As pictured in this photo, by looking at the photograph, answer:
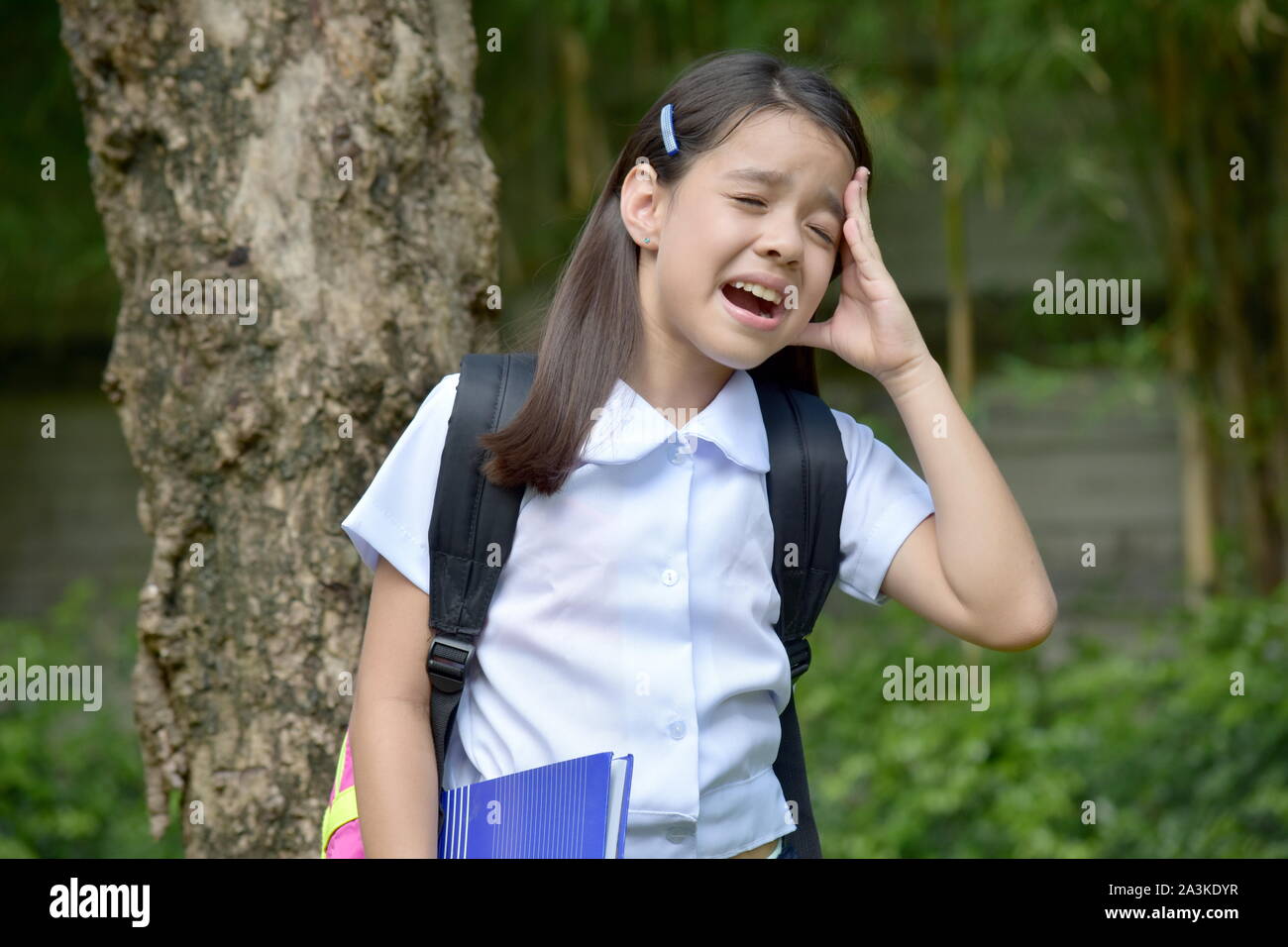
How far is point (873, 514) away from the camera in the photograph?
4.85ft

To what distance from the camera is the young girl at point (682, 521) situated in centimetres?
136

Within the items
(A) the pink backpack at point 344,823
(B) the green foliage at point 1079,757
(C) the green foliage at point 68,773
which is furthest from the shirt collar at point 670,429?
(C) the green foliage at point 68,773

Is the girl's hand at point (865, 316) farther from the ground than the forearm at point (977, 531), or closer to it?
farther from the ground

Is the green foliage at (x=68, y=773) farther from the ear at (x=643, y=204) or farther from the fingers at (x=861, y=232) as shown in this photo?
the fingers at (x=861, y=232)

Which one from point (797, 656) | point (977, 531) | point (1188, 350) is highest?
point (1188, 350)

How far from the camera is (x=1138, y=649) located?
453cm

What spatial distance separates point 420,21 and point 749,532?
100 centimetres

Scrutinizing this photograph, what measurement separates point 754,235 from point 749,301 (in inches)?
3.4

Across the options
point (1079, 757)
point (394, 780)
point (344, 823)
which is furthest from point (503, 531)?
point (1079, 757)

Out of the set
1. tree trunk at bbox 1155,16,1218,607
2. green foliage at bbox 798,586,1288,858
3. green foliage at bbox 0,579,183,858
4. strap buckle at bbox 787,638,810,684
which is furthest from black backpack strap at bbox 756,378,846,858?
tree trunk at bbox 1155,16,1218,607

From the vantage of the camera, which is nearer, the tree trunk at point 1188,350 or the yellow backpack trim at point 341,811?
the yellow backpack trim at point 341,811

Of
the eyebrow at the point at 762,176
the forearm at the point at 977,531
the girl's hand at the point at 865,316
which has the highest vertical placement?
the eyebrow at the point at 762,176

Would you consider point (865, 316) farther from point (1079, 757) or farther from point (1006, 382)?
point (1006, 382)

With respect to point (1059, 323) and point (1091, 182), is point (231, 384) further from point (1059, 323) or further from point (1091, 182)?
point (1059, 323)
